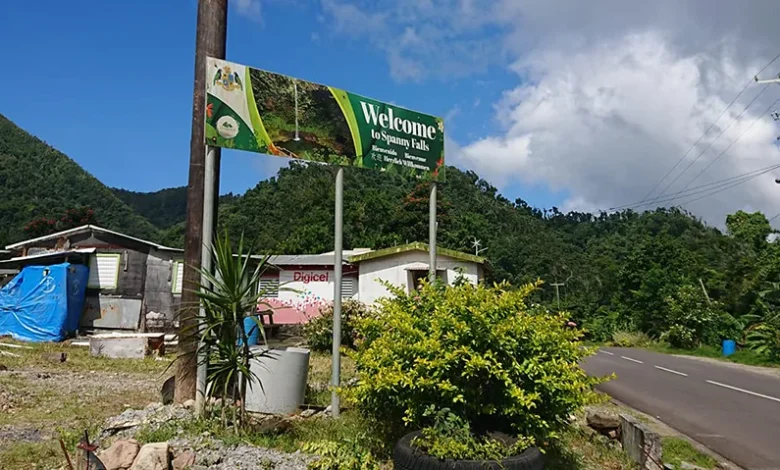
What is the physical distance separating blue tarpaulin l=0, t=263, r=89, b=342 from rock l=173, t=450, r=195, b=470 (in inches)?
541

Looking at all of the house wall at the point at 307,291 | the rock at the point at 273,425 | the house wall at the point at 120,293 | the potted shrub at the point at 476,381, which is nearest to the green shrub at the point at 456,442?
the potted shrub at the point at 476,381

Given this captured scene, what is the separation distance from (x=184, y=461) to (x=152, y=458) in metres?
0.34

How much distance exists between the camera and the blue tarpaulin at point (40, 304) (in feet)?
54.7

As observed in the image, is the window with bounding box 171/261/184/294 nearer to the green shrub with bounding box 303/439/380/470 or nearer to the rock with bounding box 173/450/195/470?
the rock with bounding box 173/450/195/470

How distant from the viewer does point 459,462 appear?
13.3ft

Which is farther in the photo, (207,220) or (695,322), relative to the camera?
(695,322)

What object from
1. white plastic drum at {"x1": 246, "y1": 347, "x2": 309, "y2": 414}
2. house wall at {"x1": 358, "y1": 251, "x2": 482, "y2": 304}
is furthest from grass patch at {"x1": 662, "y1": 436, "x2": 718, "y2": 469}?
house wall at {"x1": 358, "y1": 251, "x2": 482, "y2": 304}

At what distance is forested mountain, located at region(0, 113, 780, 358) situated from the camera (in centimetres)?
2658

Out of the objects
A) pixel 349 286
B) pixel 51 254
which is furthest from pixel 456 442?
pixel 349 286

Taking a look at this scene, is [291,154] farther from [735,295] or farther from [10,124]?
[10,124]

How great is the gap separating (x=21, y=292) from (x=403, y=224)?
30.2 metres

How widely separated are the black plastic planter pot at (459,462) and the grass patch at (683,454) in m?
2.32

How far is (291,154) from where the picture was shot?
7266 millimetres

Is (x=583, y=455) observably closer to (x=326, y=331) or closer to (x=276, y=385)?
(x=276, y=385)
